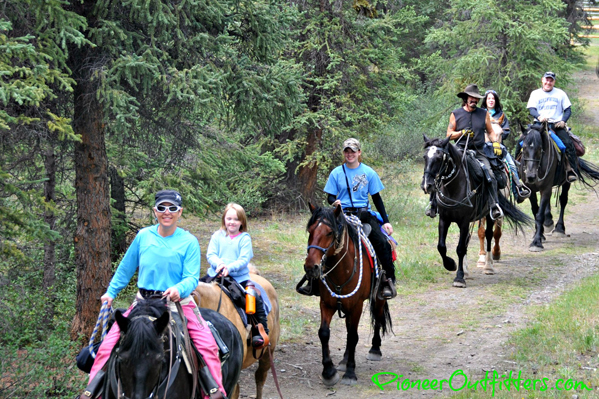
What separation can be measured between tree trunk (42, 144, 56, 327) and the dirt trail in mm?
3281

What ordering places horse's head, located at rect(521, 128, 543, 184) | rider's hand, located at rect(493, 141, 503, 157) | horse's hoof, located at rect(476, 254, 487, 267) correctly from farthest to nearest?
horse's head, located at rect(521, 128, 543, 184) → horse's hoof, located at rect(476, 254, 487, 267) → rider's hand, located at rect(493, 141, 503, 157)

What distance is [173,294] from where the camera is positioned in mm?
5012

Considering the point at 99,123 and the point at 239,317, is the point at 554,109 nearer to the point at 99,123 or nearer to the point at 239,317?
the point at 99,123

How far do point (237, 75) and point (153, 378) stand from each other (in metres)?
5.39

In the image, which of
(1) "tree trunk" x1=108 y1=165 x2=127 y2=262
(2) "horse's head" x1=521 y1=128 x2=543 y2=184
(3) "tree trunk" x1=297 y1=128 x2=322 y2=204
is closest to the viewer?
(1) "tree trunk" x1=108 y1=165 x2=127 y2=262

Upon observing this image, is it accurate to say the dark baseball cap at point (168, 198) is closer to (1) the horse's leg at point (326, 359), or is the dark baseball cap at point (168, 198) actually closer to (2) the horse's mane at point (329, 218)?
(2) the horse's mane at point (329, 218)

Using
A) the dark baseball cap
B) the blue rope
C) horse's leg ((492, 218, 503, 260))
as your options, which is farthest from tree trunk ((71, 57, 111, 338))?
horse's leg ((492, 218, 503, 260))

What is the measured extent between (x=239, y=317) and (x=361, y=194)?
2691 millimetres

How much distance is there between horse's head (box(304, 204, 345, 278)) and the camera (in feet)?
24.6

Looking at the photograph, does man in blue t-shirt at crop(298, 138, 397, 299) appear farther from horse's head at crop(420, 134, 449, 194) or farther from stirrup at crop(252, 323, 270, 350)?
horse's head at crop(420, 134, 449, 194)

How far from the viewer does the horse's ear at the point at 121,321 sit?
4.54 meters

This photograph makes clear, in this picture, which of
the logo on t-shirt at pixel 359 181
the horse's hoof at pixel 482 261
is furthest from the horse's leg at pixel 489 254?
the logo on t-shirt at pixel 359 181

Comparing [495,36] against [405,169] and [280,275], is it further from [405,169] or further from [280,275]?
[280,275]

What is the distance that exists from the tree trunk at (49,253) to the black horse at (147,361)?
560 centimetres
